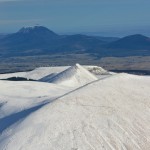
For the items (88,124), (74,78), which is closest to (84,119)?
(88,124)

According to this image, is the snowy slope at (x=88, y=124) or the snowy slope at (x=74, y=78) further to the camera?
the snowy slope at (x=74, y=78)

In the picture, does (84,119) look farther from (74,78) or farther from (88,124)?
(74,78)

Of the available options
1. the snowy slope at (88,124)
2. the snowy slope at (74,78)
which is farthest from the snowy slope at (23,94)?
the snowy slope at (74,78)

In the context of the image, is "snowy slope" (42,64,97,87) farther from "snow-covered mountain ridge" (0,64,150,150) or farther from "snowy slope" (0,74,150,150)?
"snowy slope" (0,74,150,150)

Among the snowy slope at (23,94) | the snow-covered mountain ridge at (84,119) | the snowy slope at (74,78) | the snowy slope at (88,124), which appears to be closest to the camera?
the snowy slope at (88,124)

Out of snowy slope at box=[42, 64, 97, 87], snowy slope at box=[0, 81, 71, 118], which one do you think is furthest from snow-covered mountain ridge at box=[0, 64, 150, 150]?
snowy slope at box=[42, 64, 97, 87]

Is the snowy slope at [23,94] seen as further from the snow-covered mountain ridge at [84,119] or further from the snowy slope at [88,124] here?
the snowy slope at [88,124]

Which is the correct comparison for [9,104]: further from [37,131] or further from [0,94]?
[37,131]

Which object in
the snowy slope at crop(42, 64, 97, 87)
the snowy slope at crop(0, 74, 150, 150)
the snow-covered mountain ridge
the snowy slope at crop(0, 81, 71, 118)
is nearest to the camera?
the snowy slope at crop(0, 74, 150, 150)

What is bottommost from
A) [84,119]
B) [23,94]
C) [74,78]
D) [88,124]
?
[74,78]
